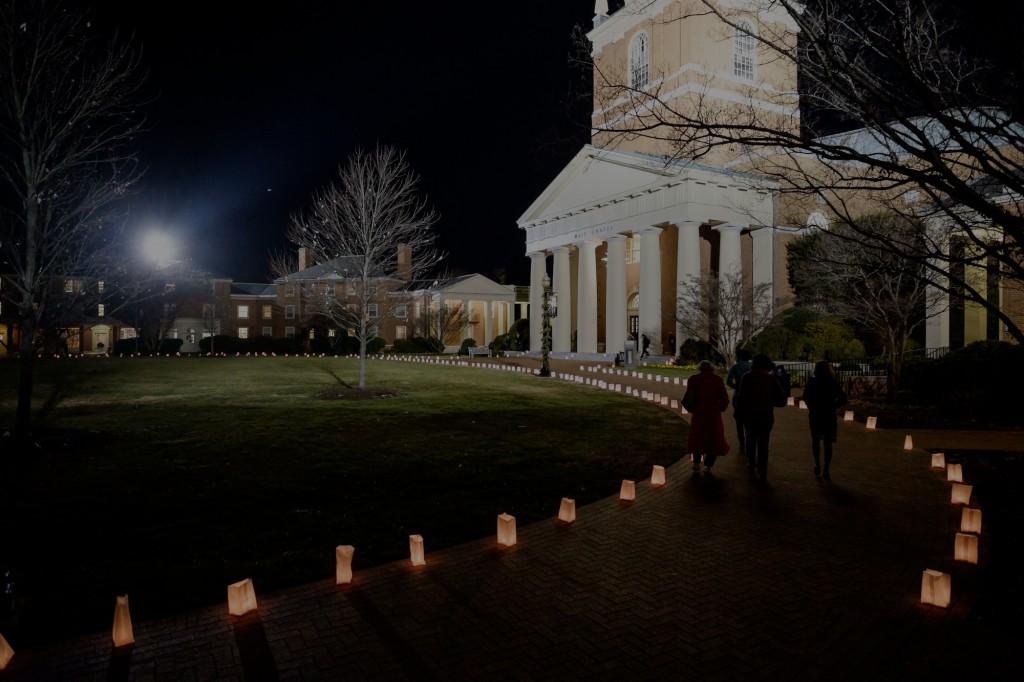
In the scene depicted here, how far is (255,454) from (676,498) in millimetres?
6927

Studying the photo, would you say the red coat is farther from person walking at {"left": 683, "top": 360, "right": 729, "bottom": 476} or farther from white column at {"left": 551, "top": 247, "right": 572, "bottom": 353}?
white column at {"left": 551, "top": 247, "right": 572, "bottom": 353}

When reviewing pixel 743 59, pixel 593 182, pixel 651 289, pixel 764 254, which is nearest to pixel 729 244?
pixel 764 254

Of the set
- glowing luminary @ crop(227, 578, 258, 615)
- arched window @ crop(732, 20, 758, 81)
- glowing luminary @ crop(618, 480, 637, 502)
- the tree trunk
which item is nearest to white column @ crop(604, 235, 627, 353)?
arched window @ crop(732, 20, 758, 81)

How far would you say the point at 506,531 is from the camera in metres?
6.04

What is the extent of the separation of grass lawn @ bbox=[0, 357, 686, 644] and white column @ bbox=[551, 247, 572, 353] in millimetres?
27139

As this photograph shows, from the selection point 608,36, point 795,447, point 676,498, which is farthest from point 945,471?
point 608,36

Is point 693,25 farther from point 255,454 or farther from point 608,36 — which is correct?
point 255,454

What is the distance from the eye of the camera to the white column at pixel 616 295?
132 feet

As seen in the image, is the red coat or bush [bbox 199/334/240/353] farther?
bush [bbox 199/334/240/353]

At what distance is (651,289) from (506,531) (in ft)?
109

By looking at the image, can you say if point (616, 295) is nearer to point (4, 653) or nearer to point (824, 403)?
point (824, 403)

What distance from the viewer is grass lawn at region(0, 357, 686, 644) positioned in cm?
539

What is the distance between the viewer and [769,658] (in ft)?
13.1

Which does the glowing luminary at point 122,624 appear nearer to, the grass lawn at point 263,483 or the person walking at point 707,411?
the grass lawn at point 263,483
